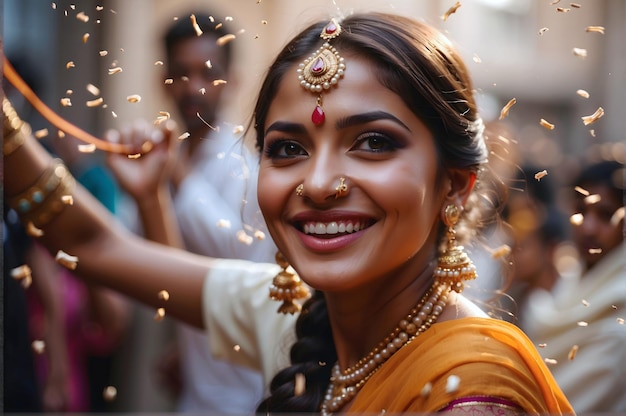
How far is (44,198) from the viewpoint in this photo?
2.65 metres

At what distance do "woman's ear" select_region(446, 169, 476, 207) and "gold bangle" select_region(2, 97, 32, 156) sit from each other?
1.34 meters

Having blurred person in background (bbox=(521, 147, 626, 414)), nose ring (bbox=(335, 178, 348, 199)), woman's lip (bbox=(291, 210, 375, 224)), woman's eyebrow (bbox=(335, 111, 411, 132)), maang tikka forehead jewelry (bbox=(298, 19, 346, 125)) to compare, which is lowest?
blurred person in background (bbox=(521, 147, 626, 414))

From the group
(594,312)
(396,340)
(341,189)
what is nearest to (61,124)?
(341,189)

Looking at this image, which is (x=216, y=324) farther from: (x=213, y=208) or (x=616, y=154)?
(x=616, y=154)

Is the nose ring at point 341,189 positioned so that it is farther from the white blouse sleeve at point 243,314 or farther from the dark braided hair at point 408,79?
Answer: the white blouse sleeve at point 243,314

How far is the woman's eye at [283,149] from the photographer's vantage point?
2113 millimetres

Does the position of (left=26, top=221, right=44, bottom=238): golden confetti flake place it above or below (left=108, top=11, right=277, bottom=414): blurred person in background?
above

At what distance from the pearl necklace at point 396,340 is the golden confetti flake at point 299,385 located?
113mm

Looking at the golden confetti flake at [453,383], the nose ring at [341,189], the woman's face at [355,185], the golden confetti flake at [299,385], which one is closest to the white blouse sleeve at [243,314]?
the golden confetti flake at [299,385]

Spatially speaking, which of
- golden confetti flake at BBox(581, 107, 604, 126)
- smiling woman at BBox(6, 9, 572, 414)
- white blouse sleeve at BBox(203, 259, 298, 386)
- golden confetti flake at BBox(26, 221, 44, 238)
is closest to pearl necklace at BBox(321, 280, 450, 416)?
smiling woman at BBox(6, 9, 572, 414)

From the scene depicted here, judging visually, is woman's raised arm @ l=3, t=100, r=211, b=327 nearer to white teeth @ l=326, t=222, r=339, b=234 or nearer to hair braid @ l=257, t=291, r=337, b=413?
hair braid @ l=257, t=291, r=337, b=413

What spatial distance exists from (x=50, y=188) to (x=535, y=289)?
344 cm

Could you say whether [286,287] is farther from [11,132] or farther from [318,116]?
[11,132]

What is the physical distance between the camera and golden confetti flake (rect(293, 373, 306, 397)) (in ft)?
7.66
